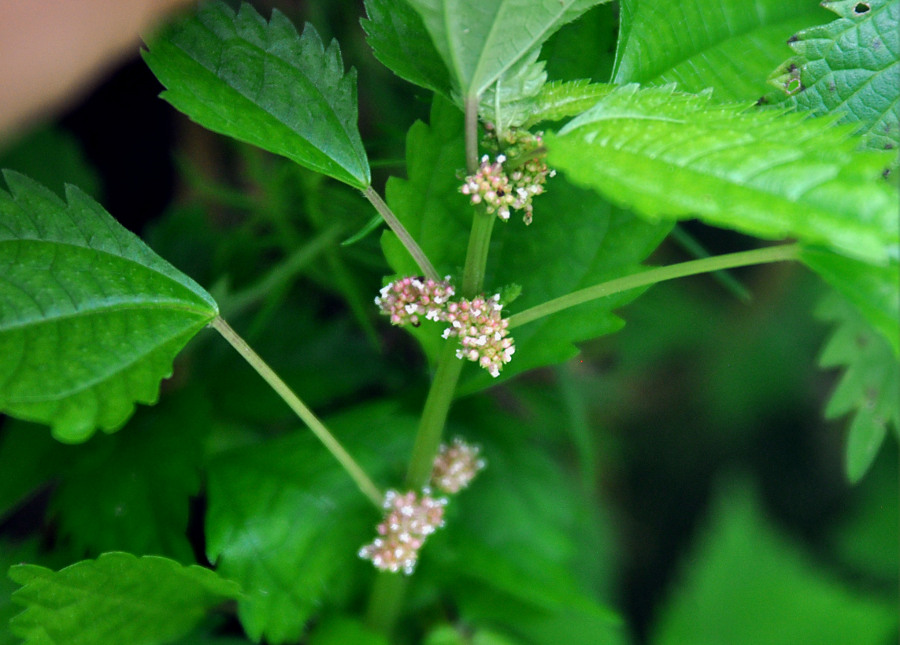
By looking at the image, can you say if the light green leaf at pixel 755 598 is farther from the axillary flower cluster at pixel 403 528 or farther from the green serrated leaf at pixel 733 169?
the green serrated leaf at pixel 733 169

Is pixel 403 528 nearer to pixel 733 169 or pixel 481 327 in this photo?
pixel 481 327

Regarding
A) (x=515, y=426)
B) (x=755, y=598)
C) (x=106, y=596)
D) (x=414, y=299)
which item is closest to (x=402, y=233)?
(x=414, y=299)

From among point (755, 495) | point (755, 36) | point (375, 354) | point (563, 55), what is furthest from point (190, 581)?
point (755, 495)

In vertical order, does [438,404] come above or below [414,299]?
below

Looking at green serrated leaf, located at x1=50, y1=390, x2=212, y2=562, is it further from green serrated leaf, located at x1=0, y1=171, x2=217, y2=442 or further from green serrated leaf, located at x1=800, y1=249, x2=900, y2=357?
green serrated leaf, located at x1=800, y1=249, x2=900, y2=357

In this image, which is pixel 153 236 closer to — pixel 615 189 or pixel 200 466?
pixel 200 466

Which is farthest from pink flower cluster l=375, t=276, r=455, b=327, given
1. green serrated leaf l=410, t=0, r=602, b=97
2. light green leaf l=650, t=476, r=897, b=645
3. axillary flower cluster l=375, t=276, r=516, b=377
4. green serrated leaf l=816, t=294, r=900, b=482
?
light green leaf l=650, t=476, r=897, b=645

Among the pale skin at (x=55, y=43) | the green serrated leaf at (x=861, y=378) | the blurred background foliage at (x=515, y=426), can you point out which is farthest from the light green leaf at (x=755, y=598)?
the pale skin at (x=55, y=43)
